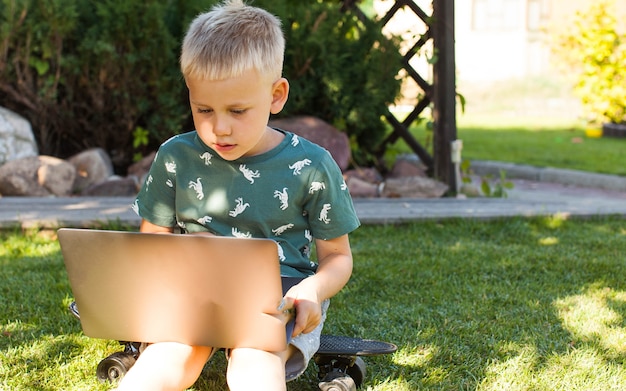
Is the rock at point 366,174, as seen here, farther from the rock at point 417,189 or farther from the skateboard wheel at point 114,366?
the skateboard wheel at point 114,366

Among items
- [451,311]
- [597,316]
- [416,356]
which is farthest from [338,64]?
[416,356]

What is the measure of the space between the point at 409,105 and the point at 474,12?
13325mm

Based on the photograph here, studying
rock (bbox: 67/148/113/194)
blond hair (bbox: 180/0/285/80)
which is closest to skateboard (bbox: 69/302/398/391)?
blond hair (bbox: 180/0/285/80)

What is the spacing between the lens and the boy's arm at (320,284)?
211 cm

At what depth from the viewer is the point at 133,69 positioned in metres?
5.71

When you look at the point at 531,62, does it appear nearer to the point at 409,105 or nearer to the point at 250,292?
the point at 409,105

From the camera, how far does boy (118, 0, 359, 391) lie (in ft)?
6.97

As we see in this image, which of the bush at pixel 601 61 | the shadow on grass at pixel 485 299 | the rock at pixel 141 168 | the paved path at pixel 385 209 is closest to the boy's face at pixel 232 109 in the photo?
the shadow on grass at pixel 485 299

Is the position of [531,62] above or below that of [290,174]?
below

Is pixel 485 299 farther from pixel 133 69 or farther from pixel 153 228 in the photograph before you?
pixel 133 69

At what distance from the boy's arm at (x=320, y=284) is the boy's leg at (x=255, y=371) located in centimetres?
9

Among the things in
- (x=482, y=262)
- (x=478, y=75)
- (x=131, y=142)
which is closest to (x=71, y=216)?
(x=131, y=142)

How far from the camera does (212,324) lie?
6.76 ft

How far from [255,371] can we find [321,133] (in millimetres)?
3988
